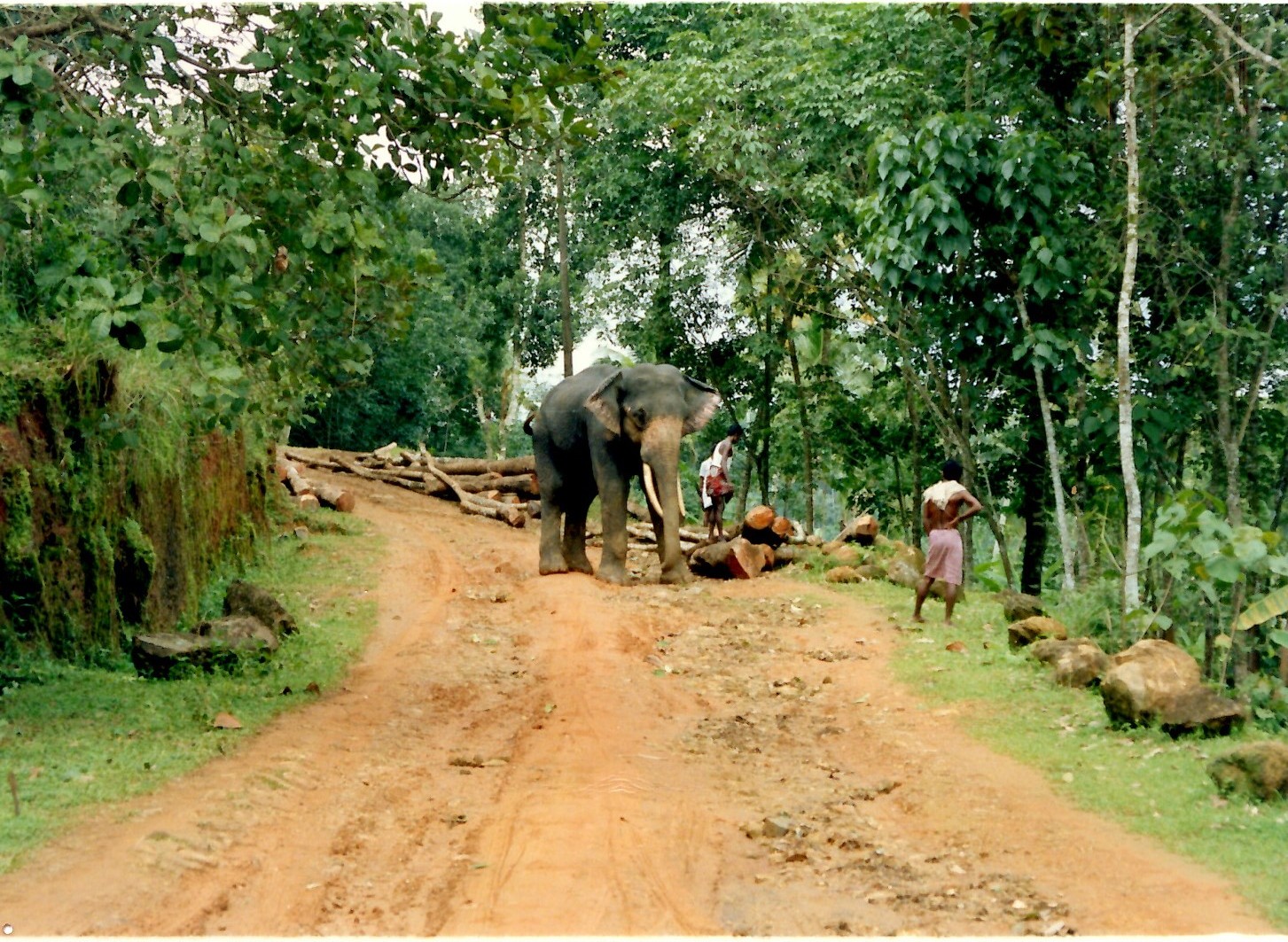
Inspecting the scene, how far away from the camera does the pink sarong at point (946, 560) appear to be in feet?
41.0

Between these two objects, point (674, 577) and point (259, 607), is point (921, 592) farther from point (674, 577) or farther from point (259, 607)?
point (259, 607)

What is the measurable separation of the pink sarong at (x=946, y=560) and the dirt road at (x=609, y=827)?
174 cm

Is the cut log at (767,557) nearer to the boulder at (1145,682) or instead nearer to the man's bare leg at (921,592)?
the man's bare leg at (921,592)

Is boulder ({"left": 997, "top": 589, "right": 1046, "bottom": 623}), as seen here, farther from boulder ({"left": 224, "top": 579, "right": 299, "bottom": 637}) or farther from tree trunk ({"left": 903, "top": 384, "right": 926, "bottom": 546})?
tree trunk ({"left": 903, "top": 384, "right": 926, "bottom": 546})

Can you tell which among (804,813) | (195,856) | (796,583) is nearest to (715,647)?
(796,583)

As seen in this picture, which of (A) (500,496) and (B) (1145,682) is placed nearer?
(B) (1145,682)

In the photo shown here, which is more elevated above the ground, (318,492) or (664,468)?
(664,468)

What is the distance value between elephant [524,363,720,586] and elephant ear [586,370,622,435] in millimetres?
10

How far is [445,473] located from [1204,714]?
1929 centimetres

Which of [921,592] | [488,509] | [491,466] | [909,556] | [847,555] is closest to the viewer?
[921,592]

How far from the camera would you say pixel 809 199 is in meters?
19.7

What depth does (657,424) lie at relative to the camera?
15.2 metres

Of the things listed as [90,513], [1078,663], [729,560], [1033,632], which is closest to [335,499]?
[729,560]

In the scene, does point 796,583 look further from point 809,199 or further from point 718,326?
point 718,326
